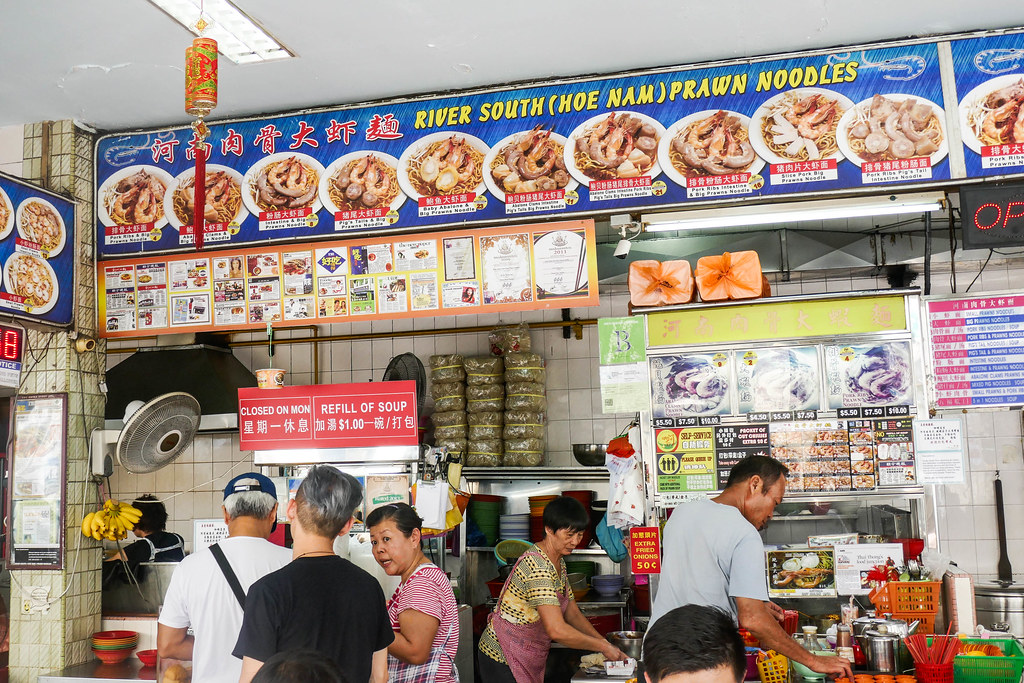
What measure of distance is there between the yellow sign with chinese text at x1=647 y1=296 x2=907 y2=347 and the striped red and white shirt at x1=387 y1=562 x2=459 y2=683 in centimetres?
201

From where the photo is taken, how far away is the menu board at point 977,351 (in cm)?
470

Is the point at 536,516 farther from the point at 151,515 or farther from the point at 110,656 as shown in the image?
the point at 151,515

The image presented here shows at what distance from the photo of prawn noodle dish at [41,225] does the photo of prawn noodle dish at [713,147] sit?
139 inches

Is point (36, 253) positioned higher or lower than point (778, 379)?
higher

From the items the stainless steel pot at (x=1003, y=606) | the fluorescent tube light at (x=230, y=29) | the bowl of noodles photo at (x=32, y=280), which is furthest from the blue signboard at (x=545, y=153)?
the stainless steel pot at (x=1003, y=606)

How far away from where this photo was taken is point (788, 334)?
4977 mm

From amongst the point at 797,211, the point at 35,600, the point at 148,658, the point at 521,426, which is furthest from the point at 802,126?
the point at 35,600

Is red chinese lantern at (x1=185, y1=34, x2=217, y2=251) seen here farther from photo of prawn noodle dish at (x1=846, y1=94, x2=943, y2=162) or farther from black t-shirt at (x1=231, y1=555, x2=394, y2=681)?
photo of prawn noodle dish at (x1=846, y1=94, x2=943, y2=162)

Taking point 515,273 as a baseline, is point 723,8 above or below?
above

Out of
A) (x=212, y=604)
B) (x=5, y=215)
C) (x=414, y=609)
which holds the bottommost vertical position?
(x=414, y=609)

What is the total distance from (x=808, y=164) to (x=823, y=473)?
172 cm

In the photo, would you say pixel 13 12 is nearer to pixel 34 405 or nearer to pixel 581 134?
pixel 34 405

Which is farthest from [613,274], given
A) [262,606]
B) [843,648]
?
[262,606]

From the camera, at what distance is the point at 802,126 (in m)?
4.52
